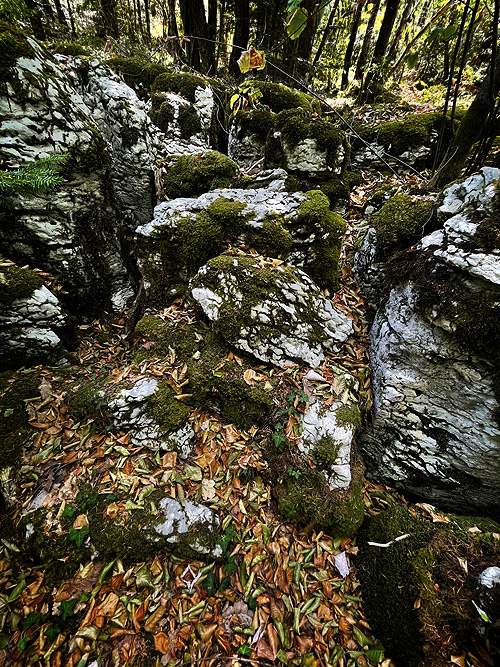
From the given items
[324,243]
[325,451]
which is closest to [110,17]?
[324,243]

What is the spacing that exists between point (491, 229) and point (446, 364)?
1.49 meters

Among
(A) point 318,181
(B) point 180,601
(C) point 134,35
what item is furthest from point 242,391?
(C) point 134,35

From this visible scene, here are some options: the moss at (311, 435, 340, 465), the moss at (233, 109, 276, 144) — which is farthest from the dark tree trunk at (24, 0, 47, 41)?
the moss at (311, 435, 340, 465)

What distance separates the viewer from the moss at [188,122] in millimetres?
6961

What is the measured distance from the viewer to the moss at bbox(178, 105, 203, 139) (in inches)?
274

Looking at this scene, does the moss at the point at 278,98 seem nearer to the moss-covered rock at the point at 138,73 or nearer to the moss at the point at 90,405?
the moss-covered rock at the point at 138,73

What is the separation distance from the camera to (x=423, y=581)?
2674 millimetres

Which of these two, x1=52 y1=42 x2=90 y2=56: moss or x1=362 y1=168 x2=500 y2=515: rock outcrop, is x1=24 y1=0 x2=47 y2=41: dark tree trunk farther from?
x1=362 y1=168 x2=500 y2=515: rock outcrop

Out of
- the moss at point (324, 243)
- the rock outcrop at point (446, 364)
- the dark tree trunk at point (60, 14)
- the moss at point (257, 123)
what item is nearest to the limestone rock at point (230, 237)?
the moss at point (324, 243)

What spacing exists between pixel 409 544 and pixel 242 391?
240 cm

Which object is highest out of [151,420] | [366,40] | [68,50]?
[366,40]

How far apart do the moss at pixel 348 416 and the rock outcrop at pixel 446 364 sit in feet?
1.02

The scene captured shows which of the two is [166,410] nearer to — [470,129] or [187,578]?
[187,578]

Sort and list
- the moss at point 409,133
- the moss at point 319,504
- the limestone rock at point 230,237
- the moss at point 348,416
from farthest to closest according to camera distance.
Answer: the moss at point 409,133 → the limestone rock at point 230,237 → the moss at point 348,416 → the moss at point 319,504
